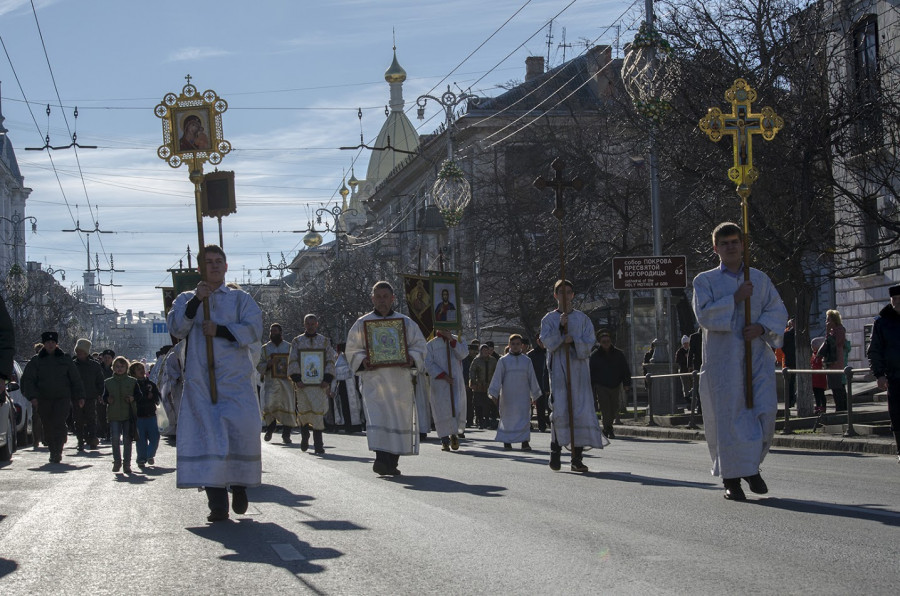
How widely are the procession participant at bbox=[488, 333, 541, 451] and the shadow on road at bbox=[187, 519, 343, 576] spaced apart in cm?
984

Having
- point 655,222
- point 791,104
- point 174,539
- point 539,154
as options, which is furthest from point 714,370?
point 539,154

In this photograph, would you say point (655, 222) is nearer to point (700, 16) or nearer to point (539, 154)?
point (700, 16)

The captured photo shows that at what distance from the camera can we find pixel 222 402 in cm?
954

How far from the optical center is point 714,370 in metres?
9.94

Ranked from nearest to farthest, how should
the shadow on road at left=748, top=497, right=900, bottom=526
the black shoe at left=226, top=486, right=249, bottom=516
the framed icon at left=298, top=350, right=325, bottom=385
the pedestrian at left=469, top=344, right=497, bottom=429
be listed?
1. the shadow on road at left=748, top=497, right=900, bottom=526
2. the black shoe at left=226, top=486, right=249, bottom=516
3. the framed icon at left=298, top=350, right=325, bottom=385
4. the pedestrian at left=469, top=344, right=497, bottom=429

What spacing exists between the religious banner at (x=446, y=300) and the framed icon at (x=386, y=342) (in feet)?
30.2

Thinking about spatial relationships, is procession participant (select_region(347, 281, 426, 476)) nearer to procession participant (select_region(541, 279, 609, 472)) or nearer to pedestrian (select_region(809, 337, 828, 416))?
procession participant (select_region(541, 279, 609, 472))

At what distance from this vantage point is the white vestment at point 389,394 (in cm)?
1373

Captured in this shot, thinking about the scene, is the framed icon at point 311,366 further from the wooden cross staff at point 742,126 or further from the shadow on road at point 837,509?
the shadow on road at point 837,509

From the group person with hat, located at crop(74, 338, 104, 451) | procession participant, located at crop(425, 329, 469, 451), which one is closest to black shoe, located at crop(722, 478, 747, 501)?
procession participant, located at crop(425, 329, 469, 451)

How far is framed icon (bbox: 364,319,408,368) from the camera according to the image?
13.8 meters

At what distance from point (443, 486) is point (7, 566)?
17.0 ft

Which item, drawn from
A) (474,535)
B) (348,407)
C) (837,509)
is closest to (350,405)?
(348,407)

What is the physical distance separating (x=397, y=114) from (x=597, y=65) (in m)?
60.2
